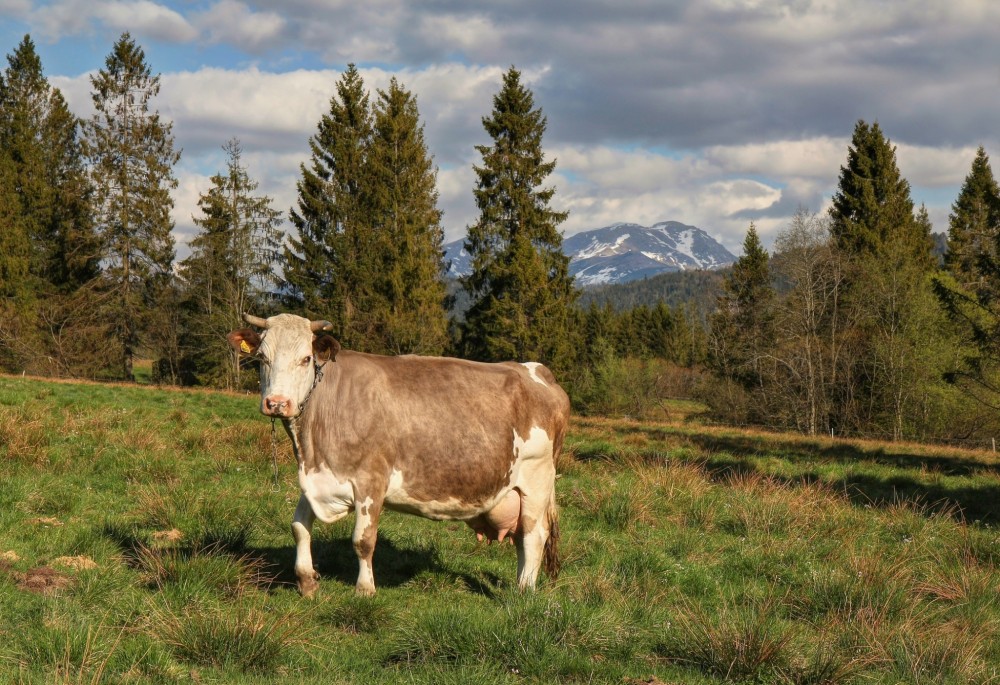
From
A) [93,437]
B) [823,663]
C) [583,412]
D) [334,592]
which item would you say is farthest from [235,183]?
[823,663]

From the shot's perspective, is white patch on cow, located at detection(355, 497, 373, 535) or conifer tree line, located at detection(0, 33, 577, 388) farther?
conifer tree line, located at detection(0, 33, 577, 388)

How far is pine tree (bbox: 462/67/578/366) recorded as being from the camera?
40.2m

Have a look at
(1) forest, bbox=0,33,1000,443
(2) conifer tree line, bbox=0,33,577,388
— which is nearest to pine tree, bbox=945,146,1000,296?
(1) forest, bbox=0,33,1000,443

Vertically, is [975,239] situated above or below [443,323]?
above

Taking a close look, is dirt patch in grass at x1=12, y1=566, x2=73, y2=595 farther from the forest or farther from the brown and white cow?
the forest

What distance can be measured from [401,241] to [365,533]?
33131 mm

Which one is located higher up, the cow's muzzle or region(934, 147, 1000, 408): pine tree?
region(934, 147, 1000, 408): pine tree

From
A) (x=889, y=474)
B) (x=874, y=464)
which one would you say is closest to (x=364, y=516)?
(x=889, y=474)

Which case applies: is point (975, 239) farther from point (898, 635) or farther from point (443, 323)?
point (898, 635)

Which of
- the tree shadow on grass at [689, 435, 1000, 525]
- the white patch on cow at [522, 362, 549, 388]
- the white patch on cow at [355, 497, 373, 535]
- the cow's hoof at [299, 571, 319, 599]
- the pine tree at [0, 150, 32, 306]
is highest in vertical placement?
the pine tree at [0, 150, 32, 306]

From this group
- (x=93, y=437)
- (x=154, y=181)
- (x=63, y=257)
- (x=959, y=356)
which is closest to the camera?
(x=93, y=437)

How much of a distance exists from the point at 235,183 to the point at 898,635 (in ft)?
145

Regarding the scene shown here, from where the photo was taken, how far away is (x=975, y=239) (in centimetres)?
5481

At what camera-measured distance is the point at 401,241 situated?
38938mm
